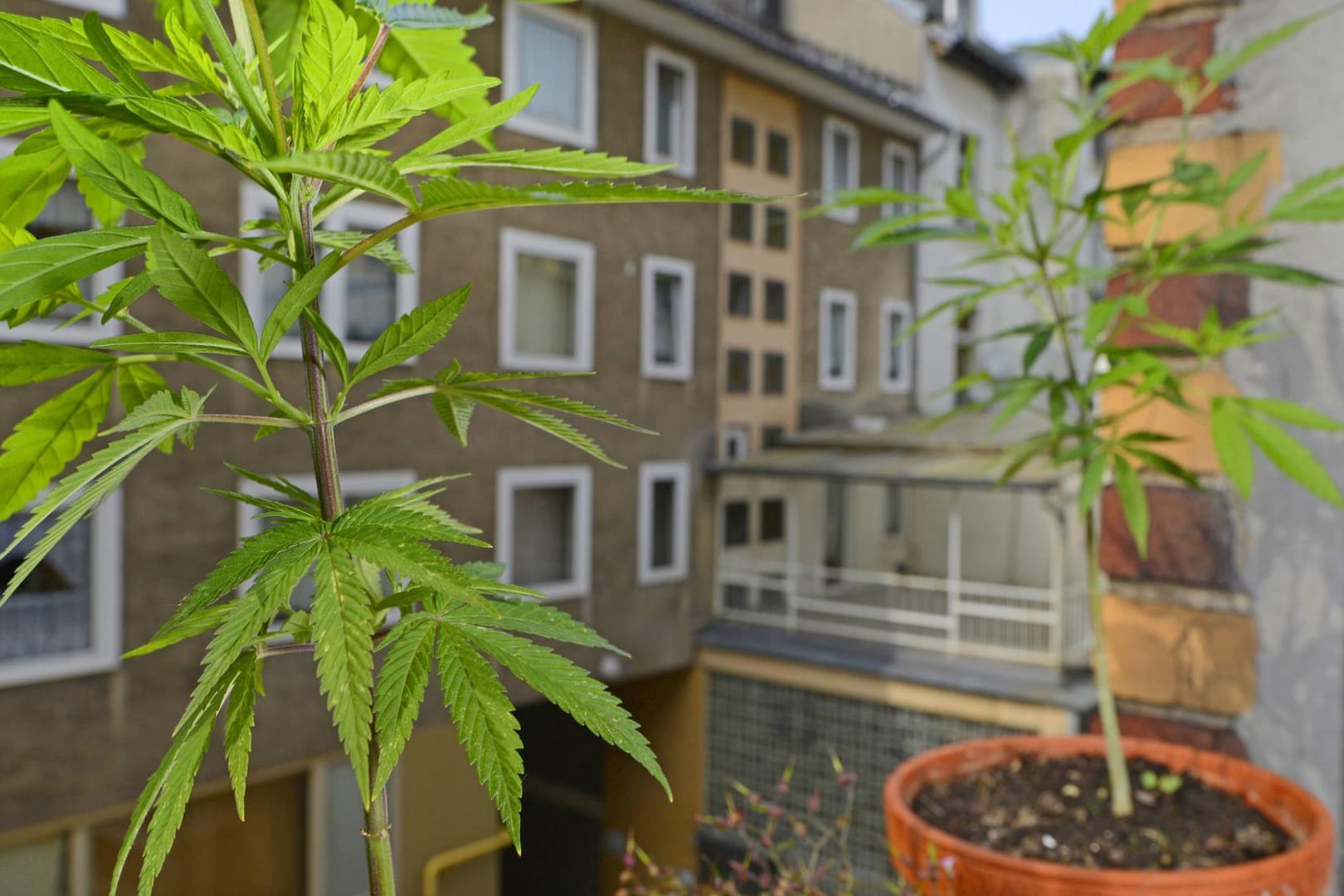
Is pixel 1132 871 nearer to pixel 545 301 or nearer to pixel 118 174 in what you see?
pixel 118 174

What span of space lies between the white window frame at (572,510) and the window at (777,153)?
5.74 ft

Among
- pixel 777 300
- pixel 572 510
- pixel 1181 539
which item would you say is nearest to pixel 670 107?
pixel 777 300

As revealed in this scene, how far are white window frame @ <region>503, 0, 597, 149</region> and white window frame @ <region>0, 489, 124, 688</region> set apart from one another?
1.60 meters

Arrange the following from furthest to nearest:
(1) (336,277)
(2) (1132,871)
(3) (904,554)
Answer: (3) (904,554), (1) (336,277), (2) (1132,871)

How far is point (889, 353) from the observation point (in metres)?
5.67

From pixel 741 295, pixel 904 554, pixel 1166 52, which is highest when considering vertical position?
pixel 741 295

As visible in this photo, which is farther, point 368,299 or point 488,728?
point 368,299

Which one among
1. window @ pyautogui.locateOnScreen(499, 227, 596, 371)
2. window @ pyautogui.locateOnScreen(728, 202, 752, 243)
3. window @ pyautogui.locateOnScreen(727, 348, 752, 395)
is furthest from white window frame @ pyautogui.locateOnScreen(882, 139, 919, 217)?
window @ pyautogui.locateOnScreen(499, 227, 596, 371)

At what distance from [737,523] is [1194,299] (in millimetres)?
4258

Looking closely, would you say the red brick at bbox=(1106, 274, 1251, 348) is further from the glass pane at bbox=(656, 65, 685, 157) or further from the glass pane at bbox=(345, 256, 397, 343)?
the glass pane at bbox=(656, 65, 685, 157)

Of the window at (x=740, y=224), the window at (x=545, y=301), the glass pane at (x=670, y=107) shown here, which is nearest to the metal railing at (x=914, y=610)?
the window at (x=545, y=301)

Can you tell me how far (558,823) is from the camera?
5.39m

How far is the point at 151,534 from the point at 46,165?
2861 mm

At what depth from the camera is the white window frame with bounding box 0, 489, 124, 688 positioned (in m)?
2.72
